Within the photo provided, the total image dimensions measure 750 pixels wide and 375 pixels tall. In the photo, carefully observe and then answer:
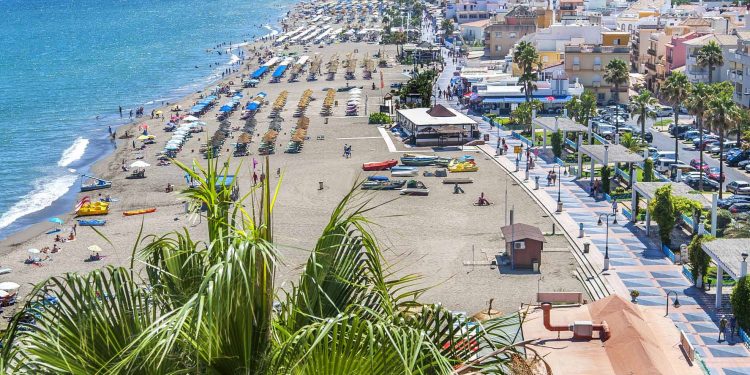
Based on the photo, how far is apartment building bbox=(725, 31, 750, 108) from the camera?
243 ft

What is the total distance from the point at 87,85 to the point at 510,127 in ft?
198

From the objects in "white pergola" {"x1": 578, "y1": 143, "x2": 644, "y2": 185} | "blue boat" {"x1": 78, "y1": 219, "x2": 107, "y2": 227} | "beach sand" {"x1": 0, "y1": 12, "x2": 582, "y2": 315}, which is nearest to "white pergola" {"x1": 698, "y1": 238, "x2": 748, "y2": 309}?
"beach sand" {"x1": 0, "y1": 12, "x2": 582, "y2": 315}

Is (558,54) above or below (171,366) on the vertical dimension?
below

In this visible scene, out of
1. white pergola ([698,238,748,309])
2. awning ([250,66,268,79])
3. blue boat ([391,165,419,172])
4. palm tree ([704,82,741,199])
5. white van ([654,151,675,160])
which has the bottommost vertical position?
white van ([654,151,675,160])

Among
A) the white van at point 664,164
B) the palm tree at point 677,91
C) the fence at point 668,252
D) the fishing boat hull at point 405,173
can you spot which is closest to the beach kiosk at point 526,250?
the fence at point 668,252

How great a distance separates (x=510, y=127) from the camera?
256 ft

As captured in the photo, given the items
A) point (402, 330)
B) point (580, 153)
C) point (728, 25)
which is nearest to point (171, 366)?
point (402, 330)

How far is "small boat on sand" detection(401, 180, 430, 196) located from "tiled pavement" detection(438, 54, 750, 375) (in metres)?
6.18

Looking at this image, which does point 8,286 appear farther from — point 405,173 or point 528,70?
point 528,70

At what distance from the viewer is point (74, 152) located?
76.5m

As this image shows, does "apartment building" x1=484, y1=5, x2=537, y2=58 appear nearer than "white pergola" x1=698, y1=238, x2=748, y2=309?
No

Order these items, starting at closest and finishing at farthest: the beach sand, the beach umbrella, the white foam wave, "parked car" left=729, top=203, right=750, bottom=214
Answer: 1. the beach sand
2. the beach umbrella
3. "parked car" left=729, top=203, right=750, bottom=214
4. the white foam wave

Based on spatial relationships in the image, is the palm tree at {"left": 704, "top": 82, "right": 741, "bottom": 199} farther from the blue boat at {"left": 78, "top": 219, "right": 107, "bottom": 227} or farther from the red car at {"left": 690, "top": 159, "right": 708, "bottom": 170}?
the blue boat at {"left": 78, "top": 219, "right": 107, "bottom": 227}

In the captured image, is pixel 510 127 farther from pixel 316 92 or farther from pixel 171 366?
pixel 171 366
